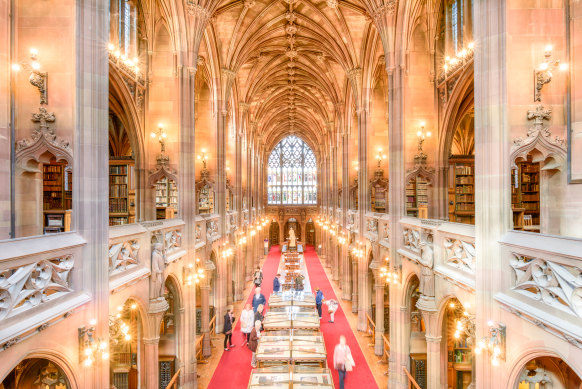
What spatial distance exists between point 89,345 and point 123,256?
2.03 m

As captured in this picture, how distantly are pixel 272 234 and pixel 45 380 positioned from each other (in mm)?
41393

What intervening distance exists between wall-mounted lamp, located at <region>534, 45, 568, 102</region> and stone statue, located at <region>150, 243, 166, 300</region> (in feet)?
26.4

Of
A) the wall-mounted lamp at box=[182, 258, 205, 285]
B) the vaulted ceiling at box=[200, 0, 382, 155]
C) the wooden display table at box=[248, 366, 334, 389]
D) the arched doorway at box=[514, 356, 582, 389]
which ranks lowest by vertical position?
the wooden display table at box=[248, 366, 334, 389]

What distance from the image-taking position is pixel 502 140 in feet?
18.1

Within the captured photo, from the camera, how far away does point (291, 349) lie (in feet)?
34.2

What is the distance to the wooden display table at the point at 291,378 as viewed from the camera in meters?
8.27

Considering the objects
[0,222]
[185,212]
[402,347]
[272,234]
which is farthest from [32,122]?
[272,234]

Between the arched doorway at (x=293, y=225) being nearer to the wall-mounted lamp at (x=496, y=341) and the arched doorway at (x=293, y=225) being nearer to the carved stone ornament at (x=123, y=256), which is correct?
the carved stone ornament at (x=123, y=256)

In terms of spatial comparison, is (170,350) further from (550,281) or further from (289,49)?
(289,49)

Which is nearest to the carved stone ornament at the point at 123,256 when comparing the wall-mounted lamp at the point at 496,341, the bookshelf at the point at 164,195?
the wall-mounted lamp at the point at 496,341

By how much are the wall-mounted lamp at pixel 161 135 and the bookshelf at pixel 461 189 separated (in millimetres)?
10556

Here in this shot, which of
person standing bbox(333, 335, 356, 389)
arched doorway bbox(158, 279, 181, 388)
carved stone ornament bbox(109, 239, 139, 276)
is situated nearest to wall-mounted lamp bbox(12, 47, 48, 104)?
carved stone ornament bbox(109, 239, 139, 276)

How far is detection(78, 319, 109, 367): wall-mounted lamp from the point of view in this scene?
5.29 metres

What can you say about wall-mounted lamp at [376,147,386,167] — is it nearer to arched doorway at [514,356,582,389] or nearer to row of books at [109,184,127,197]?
row of books at [109,184,127,197]
